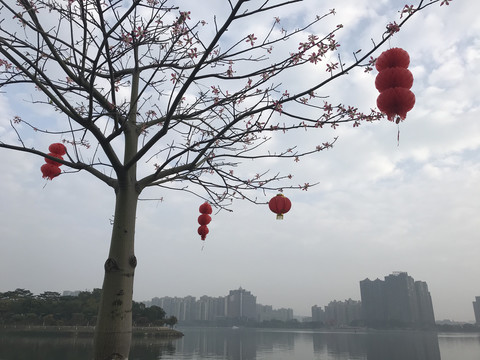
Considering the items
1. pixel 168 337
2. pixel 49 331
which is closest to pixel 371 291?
pixel 168 337

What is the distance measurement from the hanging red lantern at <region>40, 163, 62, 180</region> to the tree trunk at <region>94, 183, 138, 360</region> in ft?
3.74

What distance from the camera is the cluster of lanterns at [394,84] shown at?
2.28 m

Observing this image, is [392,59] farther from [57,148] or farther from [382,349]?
[382,349]

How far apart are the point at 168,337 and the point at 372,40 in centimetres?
6202

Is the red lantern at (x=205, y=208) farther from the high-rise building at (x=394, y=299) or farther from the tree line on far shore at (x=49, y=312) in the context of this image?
the high-rise building at (x=394, y=299)

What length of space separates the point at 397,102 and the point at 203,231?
2.92 m

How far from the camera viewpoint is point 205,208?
4340mm

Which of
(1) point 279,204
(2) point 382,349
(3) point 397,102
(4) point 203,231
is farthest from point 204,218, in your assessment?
(2) point 382,349

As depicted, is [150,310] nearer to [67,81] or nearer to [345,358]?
[345,358]

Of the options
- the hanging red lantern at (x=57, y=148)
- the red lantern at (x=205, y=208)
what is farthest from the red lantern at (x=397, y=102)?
the hanging red lantern at (x=57, y=148)

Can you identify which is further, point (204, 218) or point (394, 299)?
point (394, 299)

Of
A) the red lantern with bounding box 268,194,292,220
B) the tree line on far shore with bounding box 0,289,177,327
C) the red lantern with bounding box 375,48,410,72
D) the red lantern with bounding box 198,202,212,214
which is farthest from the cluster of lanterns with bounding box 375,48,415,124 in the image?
the tree line on far shore with bounding box 0,289,177,327

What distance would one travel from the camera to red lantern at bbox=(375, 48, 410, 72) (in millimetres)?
2340

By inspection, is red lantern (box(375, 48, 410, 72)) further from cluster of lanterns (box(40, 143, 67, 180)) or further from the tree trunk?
cluster of lanterns (box(40, 143, 67, 180))
